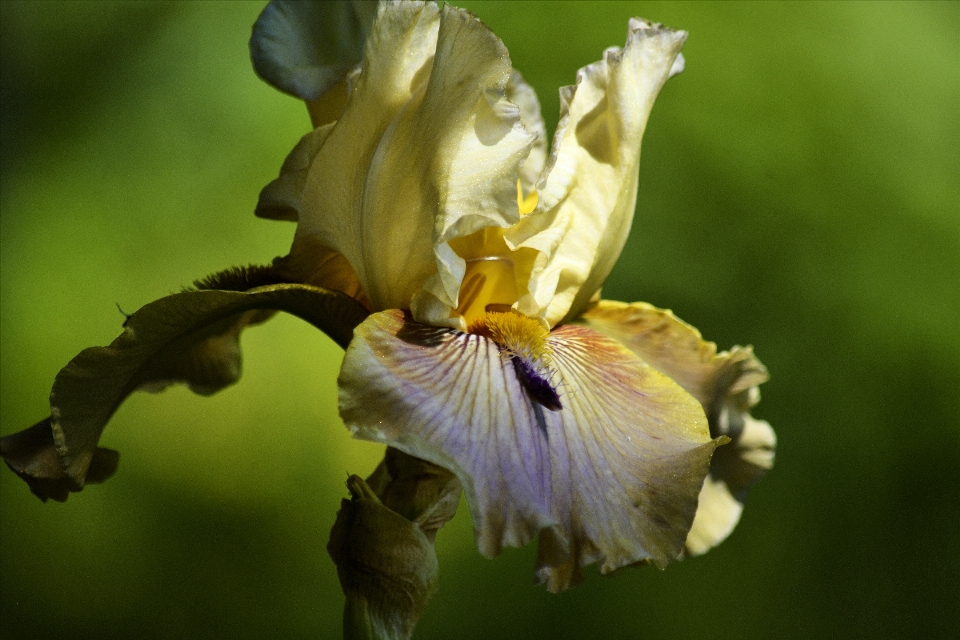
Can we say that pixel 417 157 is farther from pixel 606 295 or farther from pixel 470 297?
pixel 606 295

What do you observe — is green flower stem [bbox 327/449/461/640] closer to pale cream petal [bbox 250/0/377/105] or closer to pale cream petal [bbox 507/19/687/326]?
pale cream petal [bbox 507/19/687/326]

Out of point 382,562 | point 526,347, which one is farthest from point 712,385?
point 382,562

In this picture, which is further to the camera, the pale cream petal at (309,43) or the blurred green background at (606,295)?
the blurred green background at (606,295)

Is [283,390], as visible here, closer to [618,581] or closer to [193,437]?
[193,437]

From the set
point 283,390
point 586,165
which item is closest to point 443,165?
point 586,165

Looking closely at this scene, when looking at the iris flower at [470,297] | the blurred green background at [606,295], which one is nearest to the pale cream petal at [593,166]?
the iris flower at [470,297]

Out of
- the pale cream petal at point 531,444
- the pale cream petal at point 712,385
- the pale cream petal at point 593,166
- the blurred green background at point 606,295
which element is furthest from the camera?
the blurred green background at point 606,295

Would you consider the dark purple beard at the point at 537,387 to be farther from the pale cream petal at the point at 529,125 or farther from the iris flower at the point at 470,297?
the pale cream petal at the point at 529,125

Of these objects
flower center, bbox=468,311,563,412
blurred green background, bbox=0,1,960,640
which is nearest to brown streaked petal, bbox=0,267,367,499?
flower center, bbox=468,311,563,412
